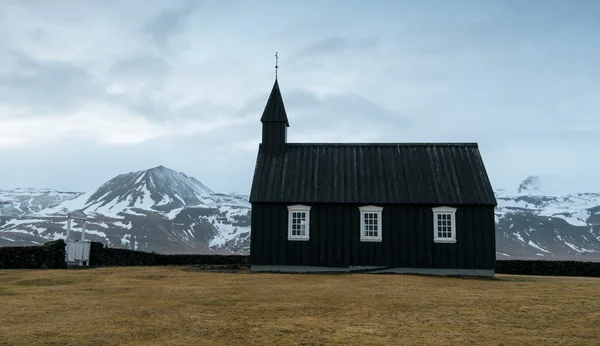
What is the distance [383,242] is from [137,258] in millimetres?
18602

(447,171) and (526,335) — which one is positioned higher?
(447,171)

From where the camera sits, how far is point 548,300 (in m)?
18.1

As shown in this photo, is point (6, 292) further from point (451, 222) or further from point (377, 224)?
point (451, 222)

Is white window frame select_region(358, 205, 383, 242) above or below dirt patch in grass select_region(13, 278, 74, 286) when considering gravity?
above

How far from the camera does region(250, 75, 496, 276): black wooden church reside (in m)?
30.9

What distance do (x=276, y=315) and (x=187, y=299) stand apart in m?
4.26

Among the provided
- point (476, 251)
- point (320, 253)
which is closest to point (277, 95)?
point (320, 253)

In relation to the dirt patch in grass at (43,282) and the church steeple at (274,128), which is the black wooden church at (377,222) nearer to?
the church steeple at (274,128)

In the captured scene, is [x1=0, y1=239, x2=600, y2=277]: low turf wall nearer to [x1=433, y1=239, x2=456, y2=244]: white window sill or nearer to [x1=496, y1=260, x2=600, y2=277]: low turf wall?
[x1=496, y1=260, x2=600, y2=277]: low turf wall

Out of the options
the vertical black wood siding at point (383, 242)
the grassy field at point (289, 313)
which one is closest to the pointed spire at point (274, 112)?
the vertical black wood siding at point (383, 242)

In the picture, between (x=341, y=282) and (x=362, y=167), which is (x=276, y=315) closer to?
(x=341, y=282)

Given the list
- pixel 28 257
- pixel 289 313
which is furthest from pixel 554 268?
pixel 28 257

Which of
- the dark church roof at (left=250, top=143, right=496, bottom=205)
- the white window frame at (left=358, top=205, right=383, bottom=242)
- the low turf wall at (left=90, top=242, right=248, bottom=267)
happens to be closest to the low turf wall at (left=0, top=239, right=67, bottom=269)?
the low turf wall at (left=90, top=242, right=248, bottom=267)

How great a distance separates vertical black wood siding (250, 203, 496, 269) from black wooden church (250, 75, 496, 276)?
0.18ft
